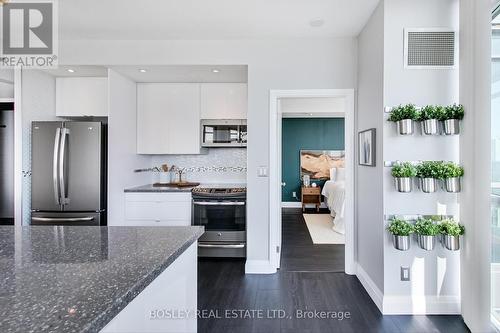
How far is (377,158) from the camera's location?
2.67 m

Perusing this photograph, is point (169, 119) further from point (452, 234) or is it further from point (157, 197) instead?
point (452, 234)

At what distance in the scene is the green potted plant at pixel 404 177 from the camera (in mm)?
2377

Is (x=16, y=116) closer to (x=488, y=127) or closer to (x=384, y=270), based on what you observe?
(x=384, y=270)

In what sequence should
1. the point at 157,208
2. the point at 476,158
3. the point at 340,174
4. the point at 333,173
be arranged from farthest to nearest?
the point at 333,173 → the point at 340,174 → the point at 157,208 → the point at 476,158

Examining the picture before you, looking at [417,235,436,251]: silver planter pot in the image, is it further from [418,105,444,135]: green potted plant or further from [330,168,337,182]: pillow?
[330,168,337,182]: pillow

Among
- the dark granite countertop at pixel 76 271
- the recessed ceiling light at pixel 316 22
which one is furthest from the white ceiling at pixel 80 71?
the dark granite countertop at pixel 76 271

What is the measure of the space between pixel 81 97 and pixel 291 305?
3.64 m

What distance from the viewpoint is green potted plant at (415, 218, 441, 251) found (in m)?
2.34

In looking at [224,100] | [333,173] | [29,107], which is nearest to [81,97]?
[29,107]

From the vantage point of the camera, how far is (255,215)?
135 inches

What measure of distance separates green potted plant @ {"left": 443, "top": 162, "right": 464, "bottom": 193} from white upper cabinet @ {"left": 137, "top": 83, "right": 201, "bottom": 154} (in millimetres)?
2982

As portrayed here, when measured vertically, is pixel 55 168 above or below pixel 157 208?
above

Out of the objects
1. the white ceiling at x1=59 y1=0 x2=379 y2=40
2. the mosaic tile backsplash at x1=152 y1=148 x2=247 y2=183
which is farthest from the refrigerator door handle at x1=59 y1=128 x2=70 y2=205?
the mosaic tile backsplash at x1=152 y1=148 x2=247 y2=183

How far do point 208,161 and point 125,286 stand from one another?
12.4ft
